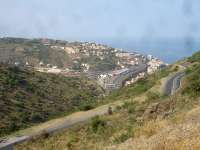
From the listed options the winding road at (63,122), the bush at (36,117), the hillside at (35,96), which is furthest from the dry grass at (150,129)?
the bush at (36,117)

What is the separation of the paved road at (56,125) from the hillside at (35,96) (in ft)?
54.6

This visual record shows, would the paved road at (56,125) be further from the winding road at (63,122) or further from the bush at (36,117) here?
the bush at (36,117)

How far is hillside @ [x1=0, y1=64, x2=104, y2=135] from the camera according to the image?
79750mm

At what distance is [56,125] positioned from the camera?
49.0 metres

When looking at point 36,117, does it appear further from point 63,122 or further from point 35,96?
point 63,122

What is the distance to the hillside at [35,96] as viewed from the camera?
79750 mm

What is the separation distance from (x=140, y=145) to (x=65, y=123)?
38.7 metres

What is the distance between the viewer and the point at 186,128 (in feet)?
37.3

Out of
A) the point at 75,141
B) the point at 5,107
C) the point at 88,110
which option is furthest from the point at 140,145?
the point at 5,107

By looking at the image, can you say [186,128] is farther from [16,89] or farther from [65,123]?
[16,89]

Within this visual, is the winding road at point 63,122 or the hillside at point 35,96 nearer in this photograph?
the winding road at point 63,122

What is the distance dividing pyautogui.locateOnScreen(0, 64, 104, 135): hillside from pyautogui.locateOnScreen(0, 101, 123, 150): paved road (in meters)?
16.6

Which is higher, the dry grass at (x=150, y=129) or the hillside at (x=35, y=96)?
the dry grass at (x=150, y=129)

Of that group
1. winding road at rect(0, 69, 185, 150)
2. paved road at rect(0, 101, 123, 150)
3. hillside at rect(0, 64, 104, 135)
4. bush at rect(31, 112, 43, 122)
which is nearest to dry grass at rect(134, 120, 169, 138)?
winding road at rect(0, 69, 185, 150)
